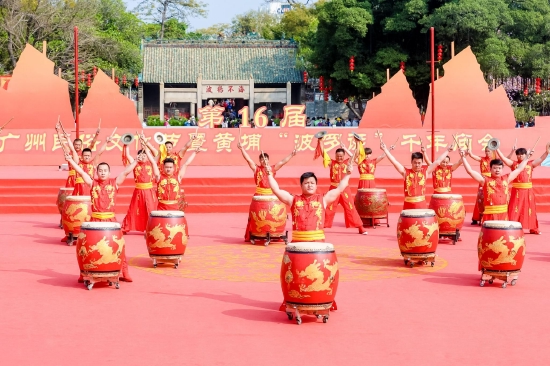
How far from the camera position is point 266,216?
11.9m

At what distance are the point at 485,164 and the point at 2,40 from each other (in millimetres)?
26680

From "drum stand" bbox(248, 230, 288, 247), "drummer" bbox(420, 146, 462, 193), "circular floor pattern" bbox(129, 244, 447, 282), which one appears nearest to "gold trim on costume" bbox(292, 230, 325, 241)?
"circular floor pattern" bbox(129, 244, 447, 282)

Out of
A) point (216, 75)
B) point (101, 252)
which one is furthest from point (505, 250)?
point (216, 75)

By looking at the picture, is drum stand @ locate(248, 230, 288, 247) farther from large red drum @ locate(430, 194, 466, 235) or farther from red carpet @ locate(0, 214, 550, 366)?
large red drum @ locate(430, 194, 466, 235)

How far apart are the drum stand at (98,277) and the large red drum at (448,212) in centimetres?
518

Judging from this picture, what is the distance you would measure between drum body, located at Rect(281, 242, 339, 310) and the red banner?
1546 cm

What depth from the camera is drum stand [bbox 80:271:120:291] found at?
8555 mm

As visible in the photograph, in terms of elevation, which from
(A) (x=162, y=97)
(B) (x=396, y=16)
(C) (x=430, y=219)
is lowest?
(C) (x=430, y=219)

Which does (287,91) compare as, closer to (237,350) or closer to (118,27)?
(118,27)

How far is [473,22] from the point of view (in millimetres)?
31625

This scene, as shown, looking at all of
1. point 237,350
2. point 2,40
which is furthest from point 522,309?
point 2,40

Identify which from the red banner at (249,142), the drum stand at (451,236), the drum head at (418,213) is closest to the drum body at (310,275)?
the drum head at (418,213)

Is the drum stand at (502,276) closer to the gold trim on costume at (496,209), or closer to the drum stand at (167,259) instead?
the gold trim on costume at (496,209)

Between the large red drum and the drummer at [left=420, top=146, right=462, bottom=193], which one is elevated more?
the drummer at [left=420, top=146, right=462, bottom=193]
